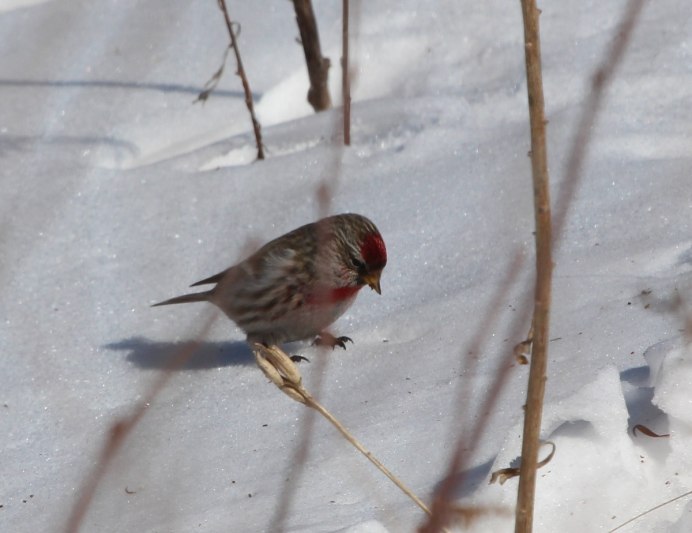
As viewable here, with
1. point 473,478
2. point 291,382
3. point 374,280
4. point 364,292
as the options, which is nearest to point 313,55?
point 364,292

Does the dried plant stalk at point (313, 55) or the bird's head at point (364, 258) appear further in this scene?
the dried plant stalk at point (313, 55)

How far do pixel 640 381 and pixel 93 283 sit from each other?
224 cm

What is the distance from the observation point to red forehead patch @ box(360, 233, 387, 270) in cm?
353

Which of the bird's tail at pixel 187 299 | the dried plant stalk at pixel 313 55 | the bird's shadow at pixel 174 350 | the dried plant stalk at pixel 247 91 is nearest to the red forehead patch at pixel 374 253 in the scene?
the bird's shadow at pixel 174 350

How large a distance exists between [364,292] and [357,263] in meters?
0.44

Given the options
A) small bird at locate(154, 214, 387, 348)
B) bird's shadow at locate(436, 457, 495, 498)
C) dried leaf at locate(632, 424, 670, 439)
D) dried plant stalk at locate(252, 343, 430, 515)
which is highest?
dried plant stalk at locate(252, 343, 430, 515)

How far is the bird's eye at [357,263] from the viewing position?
358 cm

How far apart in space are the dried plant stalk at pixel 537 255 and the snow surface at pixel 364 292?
108 millimetres

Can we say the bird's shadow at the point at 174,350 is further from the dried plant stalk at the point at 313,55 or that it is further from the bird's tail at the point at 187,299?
the dried plant stalk at the point at 313,55

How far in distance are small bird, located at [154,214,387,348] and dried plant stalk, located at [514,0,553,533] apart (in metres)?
1.95

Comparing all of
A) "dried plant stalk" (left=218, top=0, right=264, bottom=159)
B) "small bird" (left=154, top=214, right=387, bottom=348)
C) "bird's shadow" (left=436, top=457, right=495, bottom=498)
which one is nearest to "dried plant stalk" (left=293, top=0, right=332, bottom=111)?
"dried plant stalk" (left=218, top=0, right=264, bottom=159)

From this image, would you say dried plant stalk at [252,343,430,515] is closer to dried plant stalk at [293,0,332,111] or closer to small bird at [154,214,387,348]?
small bird at [154,214,387,348]

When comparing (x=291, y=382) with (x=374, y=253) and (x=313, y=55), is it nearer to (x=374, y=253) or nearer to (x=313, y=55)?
(x=374, y=253)

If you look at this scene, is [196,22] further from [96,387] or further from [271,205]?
[96,387]
